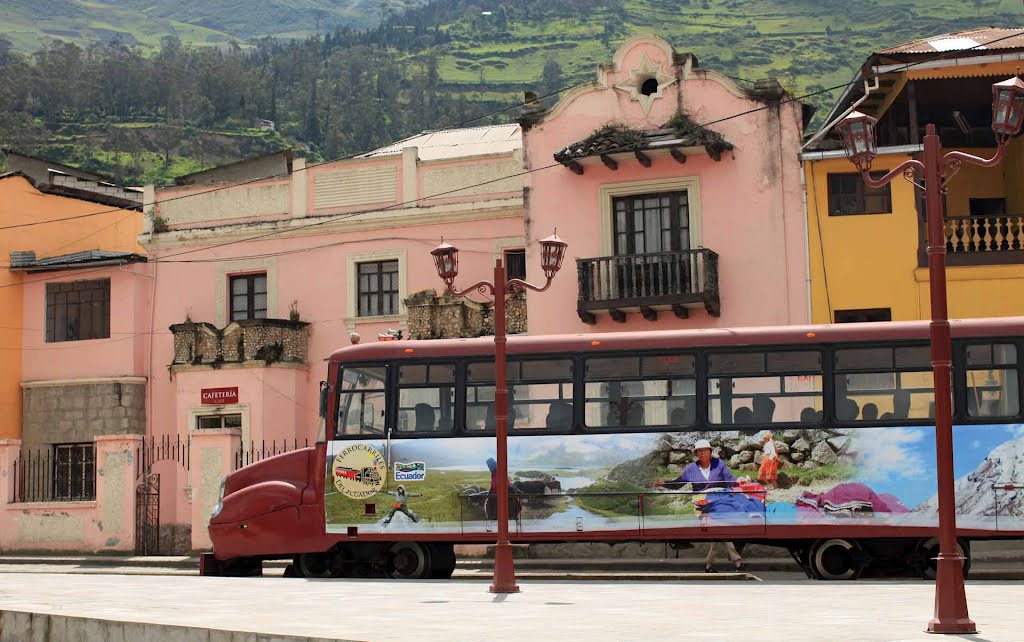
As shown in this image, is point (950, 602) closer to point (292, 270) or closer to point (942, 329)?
point (942, 329)

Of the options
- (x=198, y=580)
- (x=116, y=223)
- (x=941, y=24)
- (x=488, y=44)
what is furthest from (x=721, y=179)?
(x=488, y=44)

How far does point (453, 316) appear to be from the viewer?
103ft

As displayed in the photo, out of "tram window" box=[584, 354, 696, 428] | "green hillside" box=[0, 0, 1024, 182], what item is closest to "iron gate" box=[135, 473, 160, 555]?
"tram window" box=[584, 354, 696, 428]

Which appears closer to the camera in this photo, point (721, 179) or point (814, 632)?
point (814, 632)

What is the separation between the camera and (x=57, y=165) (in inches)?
1756

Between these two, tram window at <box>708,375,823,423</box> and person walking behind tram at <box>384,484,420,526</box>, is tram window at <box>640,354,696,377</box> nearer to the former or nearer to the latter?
tram window at <box>708,375,823,423</box>

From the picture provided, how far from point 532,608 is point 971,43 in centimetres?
1893

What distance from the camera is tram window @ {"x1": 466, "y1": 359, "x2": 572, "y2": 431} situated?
19.6 metres

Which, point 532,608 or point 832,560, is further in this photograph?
point 832,560

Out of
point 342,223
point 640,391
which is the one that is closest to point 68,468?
point 342,223

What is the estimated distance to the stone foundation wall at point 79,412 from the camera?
3512 centimetres

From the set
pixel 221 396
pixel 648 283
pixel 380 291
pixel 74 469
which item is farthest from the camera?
pixel 74 469

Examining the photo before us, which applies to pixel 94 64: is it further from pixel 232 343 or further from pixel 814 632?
pixel 814 632

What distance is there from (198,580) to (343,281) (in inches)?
581
